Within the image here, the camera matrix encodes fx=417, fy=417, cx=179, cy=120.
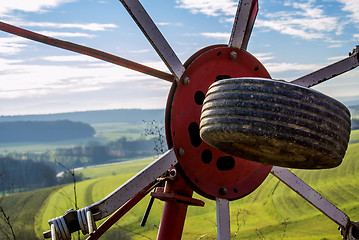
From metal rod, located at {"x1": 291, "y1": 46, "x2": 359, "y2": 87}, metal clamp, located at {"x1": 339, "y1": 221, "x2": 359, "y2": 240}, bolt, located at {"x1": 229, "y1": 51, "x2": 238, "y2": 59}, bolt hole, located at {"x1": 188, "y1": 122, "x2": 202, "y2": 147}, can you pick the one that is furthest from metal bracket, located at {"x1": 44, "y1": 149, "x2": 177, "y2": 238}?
metal clamp, located at {"x1": 339, "y1": 221, "x2": 359, "y2": 240}

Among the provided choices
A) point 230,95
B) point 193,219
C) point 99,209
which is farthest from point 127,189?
point 193,219

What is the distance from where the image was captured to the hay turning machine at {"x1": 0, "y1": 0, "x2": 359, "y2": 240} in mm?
2697

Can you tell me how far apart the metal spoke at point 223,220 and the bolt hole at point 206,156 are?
0.34 m

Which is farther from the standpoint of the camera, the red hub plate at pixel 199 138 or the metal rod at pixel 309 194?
the metal rod at pixel 309 194

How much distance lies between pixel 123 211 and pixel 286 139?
1538mm

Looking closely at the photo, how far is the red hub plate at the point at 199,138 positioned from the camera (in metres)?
3.43

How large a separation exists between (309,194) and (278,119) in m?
1.59

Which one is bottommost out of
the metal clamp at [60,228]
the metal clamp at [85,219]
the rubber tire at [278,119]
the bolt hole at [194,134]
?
the metal clamp at [60,228]

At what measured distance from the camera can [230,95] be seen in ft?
9.20

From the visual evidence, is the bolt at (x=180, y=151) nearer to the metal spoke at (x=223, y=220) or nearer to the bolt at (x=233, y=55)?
the metal spoke at (x=223, y=220)

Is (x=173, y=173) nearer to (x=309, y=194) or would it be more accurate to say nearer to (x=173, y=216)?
(x=173, y=216)

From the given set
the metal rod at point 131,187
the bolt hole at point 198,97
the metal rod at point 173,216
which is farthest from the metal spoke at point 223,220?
the bolt hole at point 198,97

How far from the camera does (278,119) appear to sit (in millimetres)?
2660

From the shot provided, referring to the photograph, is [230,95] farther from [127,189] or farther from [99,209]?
[99,209]
